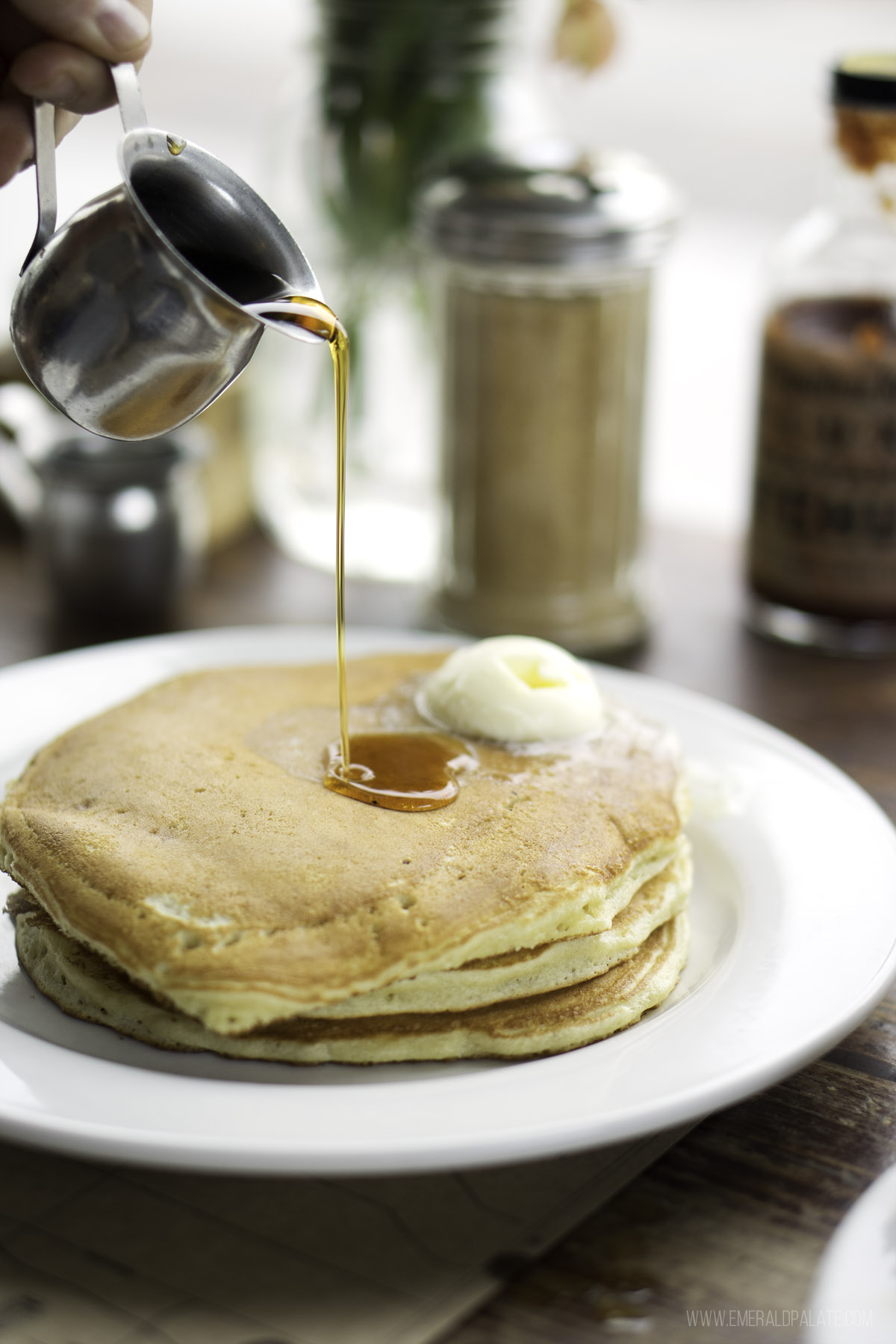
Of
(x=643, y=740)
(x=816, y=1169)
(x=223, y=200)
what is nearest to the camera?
(x=816, y=1169)

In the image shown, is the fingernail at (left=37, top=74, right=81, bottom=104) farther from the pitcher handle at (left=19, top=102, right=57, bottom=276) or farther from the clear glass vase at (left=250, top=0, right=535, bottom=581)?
the clear glass vase at (left=250, top=0, right=535, bottom=581)

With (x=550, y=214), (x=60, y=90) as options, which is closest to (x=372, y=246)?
(x=550, y=214)

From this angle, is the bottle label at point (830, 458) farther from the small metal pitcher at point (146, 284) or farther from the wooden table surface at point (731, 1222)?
the small metal pitcher at point (146, 284)

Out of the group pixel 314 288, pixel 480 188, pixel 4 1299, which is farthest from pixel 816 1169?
pixel 480 188

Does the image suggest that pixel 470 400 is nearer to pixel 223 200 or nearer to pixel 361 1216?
pixel 223 200

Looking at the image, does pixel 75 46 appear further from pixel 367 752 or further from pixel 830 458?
pixel 830 458

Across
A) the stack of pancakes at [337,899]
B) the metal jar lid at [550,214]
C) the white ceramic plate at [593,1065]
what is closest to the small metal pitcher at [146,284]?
the stack of pancakes at [337,899]
